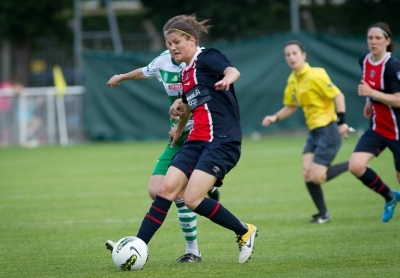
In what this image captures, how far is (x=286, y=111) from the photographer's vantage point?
9.66 meters

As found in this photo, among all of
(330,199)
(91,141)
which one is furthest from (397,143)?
(91,141)

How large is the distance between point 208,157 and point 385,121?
2968 millimetres

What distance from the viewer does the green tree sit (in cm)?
2516

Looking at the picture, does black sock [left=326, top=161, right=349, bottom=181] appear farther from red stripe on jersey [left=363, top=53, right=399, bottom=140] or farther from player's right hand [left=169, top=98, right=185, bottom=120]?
player's right hand [left=169, top=98, right=185, bottom=120]

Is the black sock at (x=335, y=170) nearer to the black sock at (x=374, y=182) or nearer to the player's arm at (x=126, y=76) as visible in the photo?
the black sock at (x=374, y=182)

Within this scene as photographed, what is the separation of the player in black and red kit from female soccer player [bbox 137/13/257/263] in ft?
7.54

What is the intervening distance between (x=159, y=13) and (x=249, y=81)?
21.8 ft

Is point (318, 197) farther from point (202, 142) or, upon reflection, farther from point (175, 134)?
point (202, 142)

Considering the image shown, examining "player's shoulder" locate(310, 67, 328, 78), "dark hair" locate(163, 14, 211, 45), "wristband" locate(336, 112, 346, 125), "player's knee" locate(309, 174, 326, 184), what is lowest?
"player's knee" locate(309, 174, 326, 184)

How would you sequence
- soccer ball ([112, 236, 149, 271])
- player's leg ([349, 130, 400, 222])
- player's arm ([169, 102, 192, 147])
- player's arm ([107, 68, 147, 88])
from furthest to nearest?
player's leg ([349, 130, 400, 222])
player's arm ([107, 68, 147, 88])
player's arm ([169, 102, 192, 147])
soccer ball ([112, 236, 149, 271])

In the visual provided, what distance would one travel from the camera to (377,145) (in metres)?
8.59

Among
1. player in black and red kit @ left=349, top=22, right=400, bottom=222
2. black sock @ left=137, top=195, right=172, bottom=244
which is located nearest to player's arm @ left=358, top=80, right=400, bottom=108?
player in black and red kit @ left=349, top=22, right=400, bottom=222

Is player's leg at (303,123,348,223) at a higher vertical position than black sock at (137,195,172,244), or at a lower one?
lower

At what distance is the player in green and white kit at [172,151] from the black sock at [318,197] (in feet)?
8.46
